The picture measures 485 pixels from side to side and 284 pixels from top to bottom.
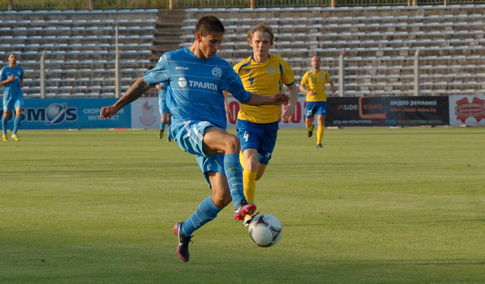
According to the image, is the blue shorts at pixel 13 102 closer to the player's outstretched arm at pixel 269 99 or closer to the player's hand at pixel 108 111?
the player's hand at pixel 108 111

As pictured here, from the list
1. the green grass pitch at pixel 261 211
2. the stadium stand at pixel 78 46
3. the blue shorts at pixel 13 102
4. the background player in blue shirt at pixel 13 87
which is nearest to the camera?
the green grass pitch at pixel 261 211

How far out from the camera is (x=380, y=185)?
13.7 m

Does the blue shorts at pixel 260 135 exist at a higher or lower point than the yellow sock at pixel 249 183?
higher

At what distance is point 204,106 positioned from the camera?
768cm

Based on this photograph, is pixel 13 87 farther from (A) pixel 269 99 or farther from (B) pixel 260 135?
(A) pixel 269 99

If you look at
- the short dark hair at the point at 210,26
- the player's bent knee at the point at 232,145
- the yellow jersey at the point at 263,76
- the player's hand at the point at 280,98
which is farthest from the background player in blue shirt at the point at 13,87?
the player's bent knee at the point at 232,145

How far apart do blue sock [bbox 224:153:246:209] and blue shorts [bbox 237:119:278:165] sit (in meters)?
3.98

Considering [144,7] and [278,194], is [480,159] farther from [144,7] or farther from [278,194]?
[144,7]

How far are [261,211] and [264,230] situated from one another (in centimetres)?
355

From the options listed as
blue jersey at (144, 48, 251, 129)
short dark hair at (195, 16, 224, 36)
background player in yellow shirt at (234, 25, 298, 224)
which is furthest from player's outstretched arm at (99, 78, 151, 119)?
background player in yellow shirt at (234, 25, 298, 224)

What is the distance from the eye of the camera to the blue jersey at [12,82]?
27.3 metres

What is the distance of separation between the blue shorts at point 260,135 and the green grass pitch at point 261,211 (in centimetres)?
62

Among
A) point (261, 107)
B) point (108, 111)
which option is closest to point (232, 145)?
point (108, 111)

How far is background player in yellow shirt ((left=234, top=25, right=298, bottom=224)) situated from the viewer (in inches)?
429
